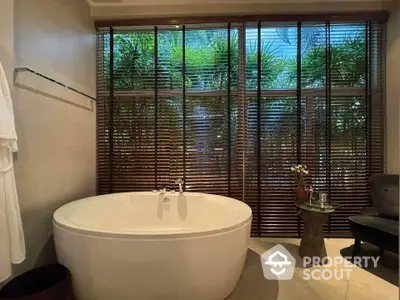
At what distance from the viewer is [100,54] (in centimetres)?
328

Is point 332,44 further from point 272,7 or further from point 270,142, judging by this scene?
point 270,142

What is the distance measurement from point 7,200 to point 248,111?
2.54 meters

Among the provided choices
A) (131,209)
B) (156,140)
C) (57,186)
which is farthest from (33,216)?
(156,140)

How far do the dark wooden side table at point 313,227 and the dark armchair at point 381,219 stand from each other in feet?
1.11

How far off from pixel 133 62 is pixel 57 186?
5.77 ft

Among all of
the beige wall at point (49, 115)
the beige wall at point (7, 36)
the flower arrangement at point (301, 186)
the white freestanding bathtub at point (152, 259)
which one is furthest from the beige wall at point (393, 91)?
the beige wall at point (7, 36)

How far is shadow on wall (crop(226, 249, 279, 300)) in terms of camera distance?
200cm

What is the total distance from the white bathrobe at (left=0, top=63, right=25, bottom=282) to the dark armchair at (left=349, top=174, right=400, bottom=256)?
285 cm

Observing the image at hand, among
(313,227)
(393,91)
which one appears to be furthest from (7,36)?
(393,91)

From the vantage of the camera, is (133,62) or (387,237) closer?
(387,237)

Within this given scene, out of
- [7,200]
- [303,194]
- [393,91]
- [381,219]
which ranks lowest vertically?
[381,219]

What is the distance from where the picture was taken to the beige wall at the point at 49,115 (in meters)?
1.99

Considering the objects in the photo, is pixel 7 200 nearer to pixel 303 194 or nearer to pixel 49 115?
pixel 49 115

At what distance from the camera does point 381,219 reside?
2.48 meters
